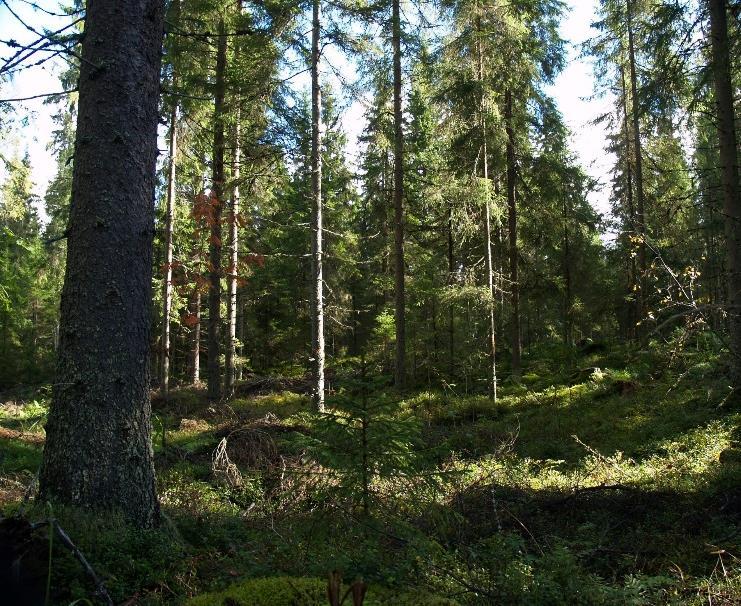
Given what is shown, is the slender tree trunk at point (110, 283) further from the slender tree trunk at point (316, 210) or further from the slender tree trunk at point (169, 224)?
the slender tree trunk at point (169, 224)

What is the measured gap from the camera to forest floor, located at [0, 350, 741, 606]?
3215 millimetres

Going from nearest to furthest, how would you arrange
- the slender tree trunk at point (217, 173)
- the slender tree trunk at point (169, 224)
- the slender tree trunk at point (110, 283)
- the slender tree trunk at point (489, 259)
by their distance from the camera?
the slender tree trunk at point (110, 283) → the slender tree trunk at point (217, 173) → the slender tree trunk at point (489, 259) → the slender tree trunk at point (169, 224)

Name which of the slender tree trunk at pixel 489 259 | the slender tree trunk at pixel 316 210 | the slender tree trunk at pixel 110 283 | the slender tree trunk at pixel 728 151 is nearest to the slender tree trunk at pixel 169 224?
the slender tree trunk at pixel 316 210

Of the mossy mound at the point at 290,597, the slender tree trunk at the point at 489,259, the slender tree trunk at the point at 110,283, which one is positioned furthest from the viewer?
the slender tree trunk at the point at 489,259

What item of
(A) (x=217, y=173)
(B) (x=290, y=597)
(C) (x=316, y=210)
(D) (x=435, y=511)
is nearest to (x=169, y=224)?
(A) (x=217, y=173)

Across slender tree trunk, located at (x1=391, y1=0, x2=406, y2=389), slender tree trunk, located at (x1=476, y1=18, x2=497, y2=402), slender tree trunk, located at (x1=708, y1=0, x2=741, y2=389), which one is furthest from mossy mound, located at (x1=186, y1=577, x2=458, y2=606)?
slender tree trunk, located at (x1=391, y1=0, x2=406, y2=389)

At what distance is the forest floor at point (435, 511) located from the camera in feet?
10.5

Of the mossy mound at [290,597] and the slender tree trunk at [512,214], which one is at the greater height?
the slender tree trunk at [512,214]

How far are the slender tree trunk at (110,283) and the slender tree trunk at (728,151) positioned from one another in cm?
1039

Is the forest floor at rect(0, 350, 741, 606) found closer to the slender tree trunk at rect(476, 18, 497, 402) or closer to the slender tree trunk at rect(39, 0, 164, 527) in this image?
the slender tree trunk at rect(39, 0, 164, 527)

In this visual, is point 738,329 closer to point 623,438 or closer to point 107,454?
point 623,438

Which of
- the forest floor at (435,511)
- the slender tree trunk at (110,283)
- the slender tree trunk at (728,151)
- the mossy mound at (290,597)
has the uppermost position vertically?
the slender tree trunk at (728,151)

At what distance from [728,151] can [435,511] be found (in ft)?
33.6

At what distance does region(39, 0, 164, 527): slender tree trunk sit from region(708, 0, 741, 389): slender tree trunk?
10389 mm
